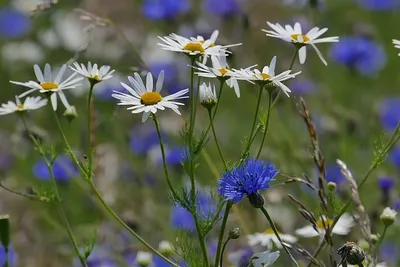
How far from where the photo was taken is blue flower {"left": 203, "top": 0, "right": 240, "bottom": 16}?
8.48ft

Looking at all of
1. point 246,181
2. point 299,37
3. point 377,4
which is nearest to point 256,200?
point 246,181

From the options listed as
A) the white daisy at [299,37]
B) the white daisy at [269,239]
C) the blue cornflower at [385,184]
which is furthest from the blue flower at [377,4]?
the white daisy at [299,37]

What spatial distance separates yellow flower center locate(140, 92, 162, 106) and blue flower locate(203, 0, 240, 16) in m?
1.41

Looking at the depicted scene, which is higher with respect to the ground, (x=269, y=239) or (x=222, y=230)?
(x=222, y=230)

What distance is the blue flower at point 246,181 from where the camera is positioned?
1.13 m

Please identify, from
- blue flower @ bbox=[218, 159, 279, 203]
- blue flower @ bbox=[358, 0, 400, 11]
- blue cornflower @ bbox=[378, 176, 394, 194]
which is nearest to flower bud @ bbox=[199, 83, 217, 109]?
blue flower @ bbox=[218, 159, 279, 203]

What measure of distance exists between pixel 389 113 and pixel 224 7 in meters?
0.56

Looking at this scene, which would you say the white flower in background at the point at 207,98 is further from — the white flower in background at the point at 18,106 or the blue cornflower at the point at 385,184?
the blue cornflower at the point at 385,184

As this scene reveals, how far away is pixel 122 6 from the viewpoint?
3699 millimetres

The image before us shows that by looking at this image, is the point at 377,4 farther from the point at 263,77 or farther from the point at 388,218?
the point at 263,77

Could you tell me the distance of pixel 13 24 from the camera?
3.60 metres

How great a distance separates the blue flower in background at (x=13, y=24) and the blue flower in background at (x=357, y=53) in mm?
1336

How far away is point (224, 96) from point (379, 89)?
0.56 meters

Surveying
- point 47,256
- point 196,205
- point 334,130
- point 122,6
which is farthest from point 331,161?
point 122,6
